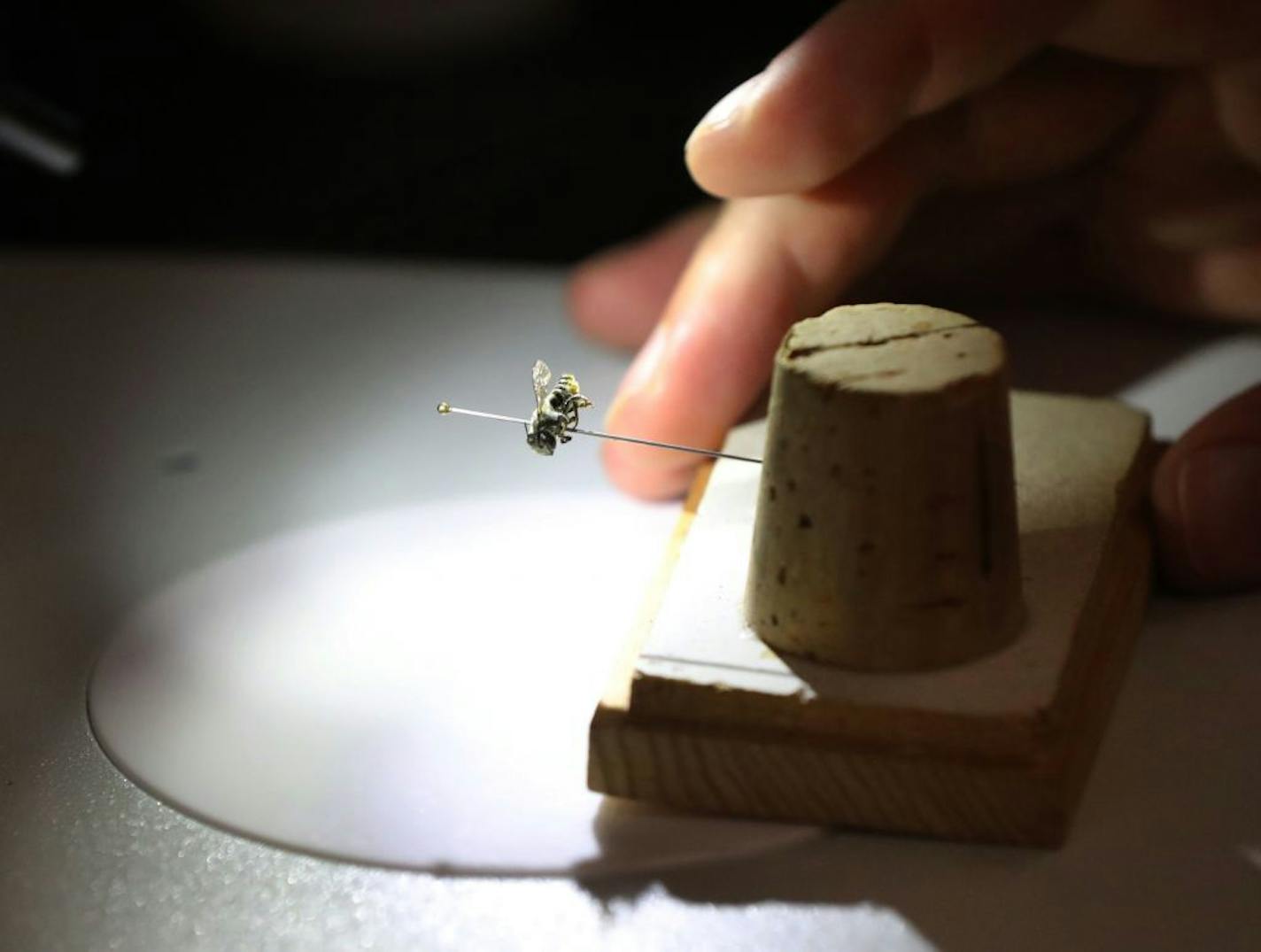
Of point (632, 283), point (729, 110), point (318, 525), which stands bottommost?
point (318, 525)

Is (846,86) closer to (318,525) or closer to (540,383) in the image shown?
(540,383)

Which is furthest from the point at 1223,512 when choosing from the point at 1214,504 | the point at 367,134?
the point at 367,134

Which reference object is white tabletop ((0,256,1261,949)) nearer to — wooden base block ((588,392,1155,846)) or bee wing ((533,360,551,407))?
wooden base block ((588,392,1155,846))

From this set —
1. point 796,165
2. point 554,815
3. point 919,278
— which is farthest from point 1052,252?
point 554,815

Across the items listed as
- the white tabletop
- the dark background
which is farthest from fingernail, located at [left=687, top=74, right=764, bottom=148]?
the dark background

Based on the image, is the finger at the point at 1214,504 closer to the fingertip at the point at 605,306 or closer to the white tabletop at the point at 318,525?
the white tabletop at the point at 318,525

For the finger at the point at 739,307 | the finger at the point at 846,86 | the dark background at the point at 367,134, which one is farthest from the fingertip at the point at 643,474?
the dark background at the point at 367,134

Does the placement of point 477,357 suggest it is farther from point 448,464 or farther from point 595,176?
point 595,176
